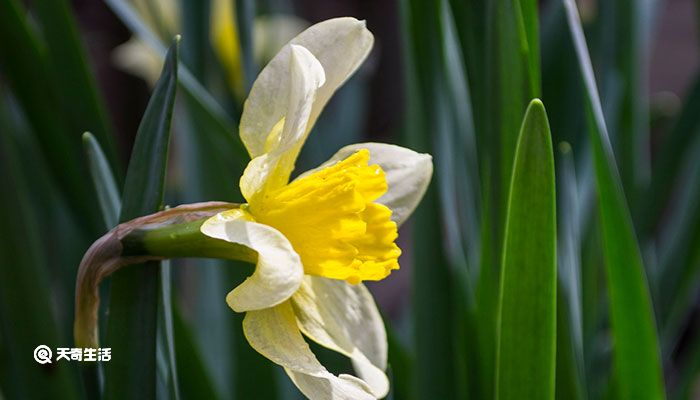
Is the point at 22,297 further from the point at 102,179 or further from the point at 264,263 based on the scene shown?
the point at 264,263

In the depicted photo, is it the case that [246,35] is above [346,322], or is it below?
above

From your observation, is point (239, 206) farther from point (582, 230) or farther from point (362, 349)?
point (582, 230)

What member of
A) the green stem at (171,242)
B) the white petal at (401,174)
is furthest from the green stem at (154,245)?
the white petal at (401,174)

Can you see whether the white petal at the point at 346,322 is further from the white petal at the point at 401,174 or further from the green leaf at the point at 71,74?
the green leaf at the point at 71,74

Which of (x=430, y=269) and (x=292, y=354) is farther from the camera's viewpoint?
(x=430, y=269)

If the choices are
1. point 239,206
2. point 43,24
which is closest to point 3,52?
point 43,24

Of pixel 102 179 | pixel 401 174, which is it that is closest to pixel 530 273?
pixel 401 174

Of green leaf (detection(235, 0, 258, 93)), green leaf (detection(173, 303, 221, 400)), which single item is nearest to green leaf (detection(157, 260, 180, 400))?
green leaf (detection(173, 303, 221, 400))
